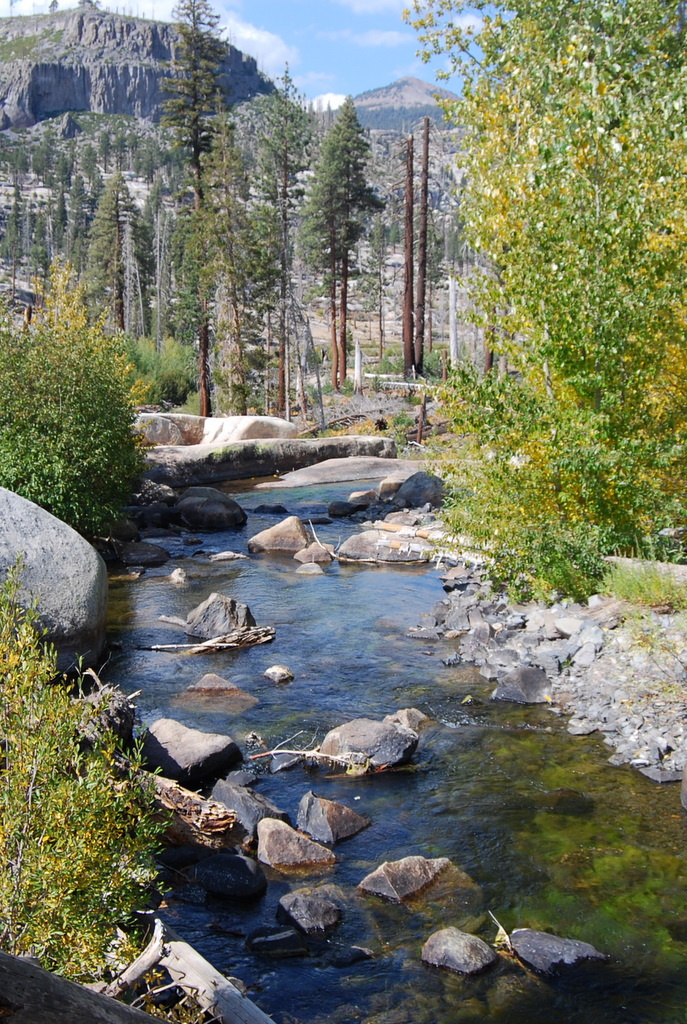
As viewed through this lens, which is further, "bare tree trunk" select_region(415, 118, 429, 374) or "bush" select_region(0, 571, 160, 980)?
"bare tree trunk" select_region(415, 118, 429, 374)

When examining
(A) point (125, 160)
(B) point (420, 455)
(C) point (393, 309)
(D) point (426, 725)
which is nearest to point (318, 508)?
(B) point (420, 455)

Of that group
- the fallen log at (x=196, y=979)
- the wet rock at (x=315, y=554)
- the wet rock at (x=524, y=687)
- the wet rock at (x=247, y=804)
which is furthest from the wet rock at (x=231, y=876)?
the wet rock at (x=315, y=554)

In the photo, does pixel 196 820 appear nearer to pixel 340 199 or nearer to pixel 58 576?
pixel 58 576

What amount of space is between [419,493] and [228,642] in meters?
11.3

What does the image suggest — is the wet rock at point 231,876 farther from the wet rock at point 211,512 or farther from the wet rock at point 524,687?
the wet rock at point 211,512

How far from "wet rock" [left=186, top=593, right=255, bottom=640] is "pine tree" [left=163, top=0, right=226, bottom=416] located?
71.4 ft

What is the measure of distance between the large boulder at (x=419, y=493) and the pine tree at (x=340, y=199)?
980 inches

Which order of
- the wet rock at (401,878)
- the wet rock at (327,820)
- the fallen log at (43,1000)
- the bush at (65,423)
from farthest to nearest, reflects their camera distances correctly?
the bush at (65,423) < the wet rock at (327,820) < the wet rock at (401,878) < the fallen log at (43,1000)

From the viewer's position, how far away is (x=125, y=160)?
504 feet

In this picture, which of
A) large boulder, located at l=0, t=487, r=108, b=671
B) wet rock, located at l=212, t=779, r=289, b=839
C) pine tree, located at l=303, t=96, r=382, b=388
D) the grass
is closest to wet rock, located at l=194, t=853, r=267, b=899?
wet rock, located at l=212, t=779, r=289, b=839

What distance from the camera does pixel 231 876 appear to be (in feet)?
23.4

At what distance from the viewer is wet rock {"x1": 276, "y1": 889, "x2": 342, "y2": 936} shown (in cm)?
662

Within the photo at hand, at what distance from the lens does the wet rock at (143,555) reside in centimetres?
1783

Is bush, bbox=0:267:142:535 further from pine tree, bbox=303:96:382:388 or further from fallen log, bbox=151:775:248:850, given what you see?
pine tree, bbox=303:96:382:388
